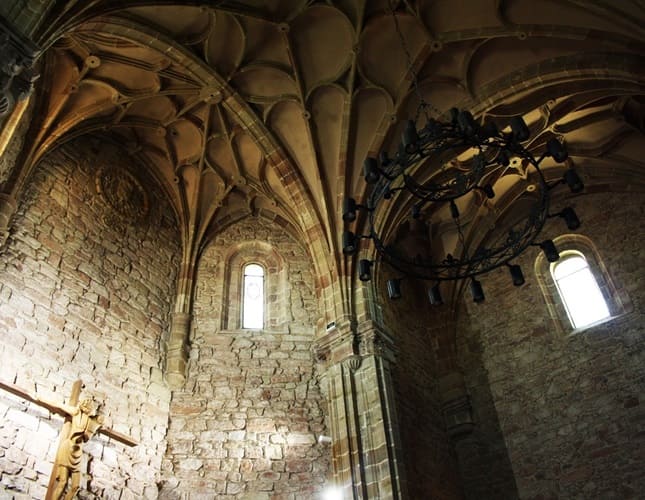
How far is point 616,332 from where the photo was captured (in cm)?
1113

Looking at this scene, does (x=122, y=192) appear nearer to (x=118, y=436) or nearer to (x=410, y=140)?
(x=118, y=436)

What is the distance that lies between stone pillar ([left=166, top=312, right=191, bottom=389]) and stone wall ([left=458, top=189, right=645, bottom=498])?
5745 mm

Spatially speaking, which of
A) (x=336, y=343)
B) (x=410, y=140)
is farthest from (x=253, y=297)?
(x=410, y=140)

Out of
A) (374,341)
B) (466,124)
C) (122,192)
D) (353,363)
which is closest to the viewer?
(466,124)

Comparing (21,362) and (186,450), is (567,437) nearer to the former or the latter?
(186,450)

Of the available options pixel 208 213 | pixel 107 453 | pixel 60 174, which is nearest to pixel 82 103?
pixel 60 174

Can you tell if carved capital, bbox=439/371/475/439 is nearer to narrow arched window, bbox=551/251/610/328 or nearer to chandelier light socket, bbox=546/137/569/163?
narrow arched window, bbox=551/251/610/328

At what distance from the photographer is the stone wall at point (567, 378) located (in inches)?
409

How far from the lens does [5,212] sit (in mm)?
8922

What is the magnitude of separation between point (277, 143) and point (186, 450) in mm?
5791

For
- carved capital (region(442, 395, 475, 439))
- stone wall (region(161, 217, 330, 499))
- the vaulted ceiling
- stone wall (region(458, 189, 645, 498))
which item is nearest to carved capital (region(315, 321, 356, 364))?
stone wall (region(161, 217, 330, 499))

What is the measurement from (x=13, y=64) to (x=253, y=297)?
689cm

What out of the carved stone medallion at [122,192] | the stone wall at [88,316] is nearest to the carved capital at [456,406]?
the stone wall at [88,316]

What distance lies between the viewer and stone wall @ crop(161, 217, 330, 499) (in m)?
9.46
